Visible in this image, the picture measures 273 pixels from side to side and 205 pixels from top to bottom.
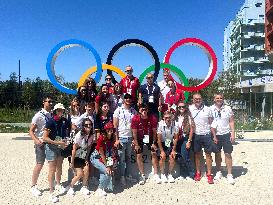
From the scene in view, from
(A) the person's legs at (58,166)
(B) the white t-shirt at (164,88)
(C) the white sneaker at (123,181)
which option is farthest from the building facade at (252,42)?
(A) the person's legs at (58,166)

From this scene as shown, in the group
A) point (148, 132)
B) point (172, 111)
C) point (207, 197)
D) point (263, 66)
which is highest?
point (263, 66)

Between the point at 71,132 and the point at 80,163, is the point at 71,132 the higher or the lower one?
the higher one

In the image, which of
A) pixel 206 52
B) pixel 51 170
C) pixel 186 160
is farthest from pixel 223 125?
pixel 206 52

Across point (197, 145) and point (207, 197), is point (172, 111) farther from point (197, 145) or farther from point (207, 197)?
point (207, 197)

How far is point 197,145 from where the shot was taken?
711 cm

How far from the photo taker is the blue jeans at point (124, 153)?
6.84 m

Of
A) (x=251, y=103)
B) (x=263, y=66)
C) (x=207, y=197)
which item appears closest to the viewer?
(x=207, y=197)

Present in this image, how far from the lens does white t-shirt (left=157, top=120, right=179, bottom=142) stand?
276 inches

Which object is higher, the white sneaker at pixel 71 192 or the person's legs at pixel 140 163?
the person's legs at pixel 140 163

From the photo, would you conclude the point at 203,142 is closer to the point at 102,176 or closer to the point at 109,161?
the point at 109,161

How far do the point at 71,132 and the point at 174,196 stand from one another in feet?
8.22

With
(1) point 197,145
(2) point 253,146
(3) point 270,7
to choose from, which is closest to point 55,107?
(1) point 197,145

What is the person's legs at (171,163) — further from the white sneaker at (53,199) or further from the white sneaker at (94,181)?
the white sneaker at (53,199)

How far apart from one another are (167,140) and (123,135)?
3.27 ft
